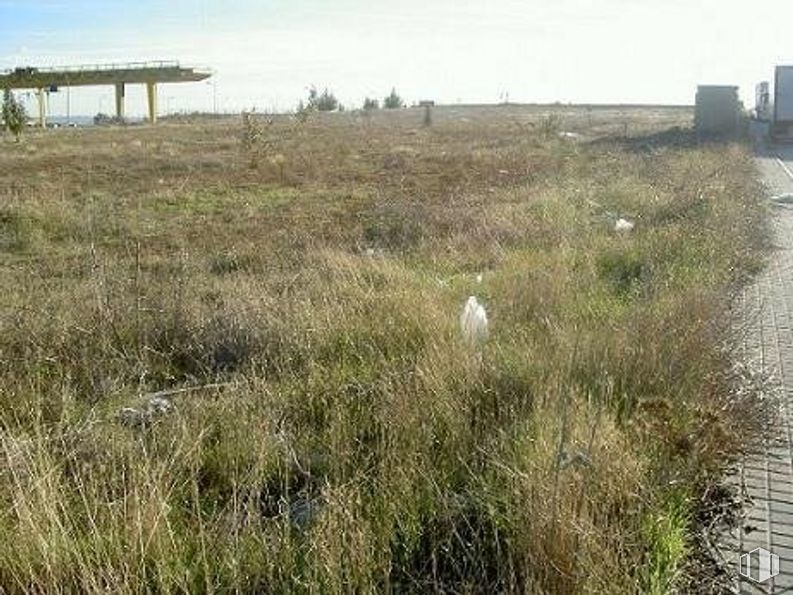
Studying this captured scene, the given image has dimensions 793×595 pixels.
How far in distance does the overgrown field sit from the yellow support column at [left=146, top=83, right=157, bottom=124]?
79.4m

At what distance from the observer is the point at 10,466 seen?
3559 millimetres

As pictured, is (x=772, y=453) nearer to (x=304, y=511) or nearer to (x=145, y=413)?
(x=304, y=511)

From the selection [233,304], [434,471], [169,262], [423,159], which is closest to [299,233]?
[169,262]

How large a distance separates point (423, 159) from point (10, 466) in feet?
98.2

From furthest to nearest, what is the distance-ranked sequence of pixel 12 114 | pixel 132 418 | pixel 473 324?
1. pixel 12 114
2. pixel 473 324
3. pixel 132 418

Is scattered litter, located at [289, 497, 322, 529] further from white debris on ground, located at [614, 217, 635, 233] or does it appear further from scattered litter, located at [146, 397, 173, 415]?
white debris on ground, located at [614, 217, 635, 233]

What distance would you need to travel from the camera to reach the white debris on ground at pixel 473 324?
6109 millimetres

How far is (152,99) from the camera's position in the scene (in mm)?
87625

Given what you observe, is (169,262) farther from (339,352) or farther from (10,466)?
(10,466)

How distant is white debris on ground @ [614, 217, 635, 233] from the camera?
12.3m

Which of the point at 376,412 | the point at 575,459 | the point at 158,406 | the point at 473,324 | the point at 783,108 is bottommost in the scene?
the point at 158,406

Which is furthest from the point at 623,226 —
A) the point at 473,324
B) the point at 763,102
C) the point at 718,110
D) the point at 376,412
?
the point at 763,102

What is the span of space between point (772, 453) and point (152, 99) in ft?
298

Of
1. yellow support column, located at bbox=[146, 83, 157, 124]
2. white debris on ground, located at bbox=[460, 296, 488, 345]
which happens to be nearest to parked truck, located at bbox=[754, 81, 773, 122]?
white debris on ground, located at bbox=[460, 296, 488, 345]
